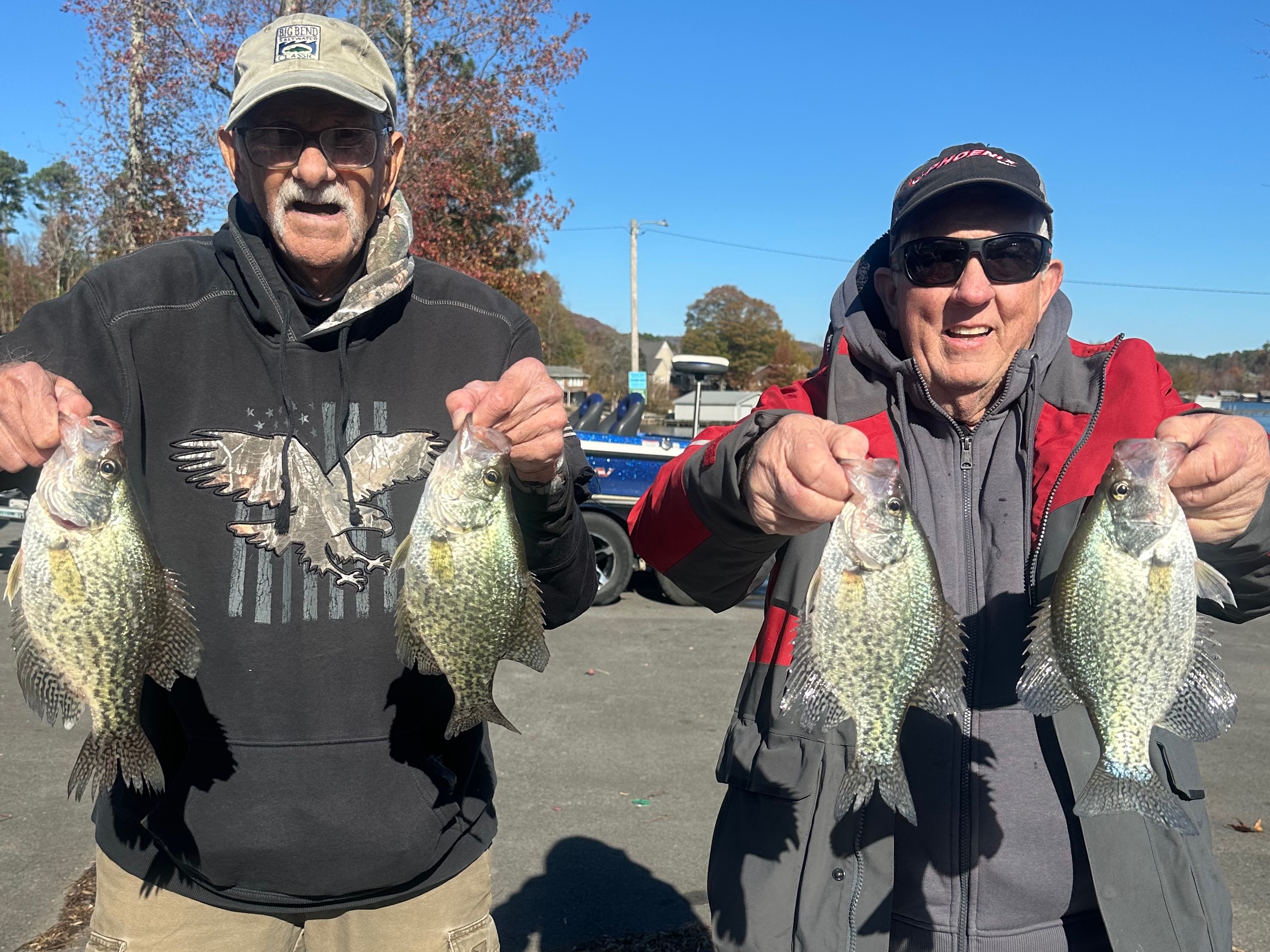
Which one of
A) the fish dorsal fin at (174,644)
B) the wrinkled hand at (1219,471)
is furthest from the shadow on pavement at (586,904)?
the wrinkled hand at (1219,471)

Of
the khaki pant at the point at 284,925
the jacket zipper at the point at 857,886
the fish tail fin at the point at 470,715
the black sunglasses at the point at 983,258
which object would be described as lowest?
the khaki pant at the point at 284,925

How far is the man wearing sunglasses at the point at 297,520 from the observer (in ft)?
7.89

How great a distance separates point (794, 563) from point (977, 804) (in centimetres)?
74

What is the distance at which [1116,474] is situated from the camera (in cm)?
200

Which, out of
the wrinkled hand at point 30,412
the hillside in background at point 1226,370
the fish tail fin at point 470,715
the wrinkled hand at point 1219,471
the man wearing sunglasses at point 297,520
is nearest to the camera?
the wrinkled hand at point 1219,471

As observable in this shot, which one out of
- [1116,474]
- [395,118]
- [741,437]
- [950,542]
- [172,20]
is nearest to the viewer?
[1116,474]

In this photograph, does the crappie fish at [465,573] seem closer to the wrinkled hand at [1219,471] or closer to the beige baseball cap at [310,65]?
the beige baseball cap at [310,65]

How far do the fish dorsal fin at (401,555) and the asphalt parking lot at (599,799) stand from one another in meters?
2.75

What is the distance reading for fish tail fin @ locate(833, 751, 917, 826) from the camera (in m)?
2.04

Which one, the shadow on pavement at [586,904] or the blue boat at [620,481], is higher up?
the blue boat at [620,481]

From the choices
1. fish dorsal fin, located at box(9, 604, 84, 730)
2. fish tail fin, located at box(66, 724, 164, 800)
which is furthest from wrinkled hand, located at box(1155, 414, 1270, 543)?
fish dorsal fin, located at box(9, 604, 84, 730)

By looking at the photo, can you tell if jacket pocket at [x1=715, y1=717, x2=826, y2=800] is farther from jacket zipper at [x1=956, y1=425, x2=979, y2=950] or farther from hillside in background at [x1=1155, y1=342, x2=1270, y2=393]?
hillside in background at [x1=1155, y1=342, x2=1270, y2=393]

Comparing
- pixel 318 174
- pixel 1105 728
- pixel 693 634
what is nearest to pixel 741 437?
pixel 1105 728

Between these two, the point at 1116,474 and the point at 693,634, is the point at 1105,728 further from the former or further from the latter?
the point at 693,634
